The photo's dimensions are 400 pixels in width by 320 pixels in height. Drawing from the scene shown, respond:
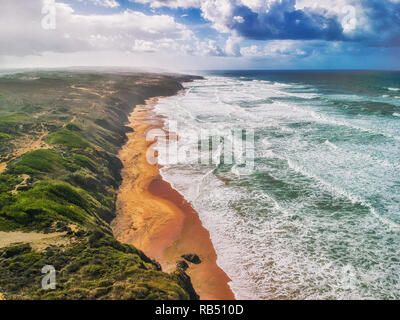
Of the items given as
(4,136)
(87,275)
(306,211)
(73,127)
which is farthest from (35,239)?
(73,127)

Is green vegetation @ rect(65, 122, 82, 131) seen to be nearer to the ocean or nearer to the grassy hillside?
the grassy hillside

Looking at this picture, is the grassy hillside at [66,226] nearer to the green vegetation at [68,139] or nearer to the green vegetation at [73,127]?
the green vegetation at [68,139]

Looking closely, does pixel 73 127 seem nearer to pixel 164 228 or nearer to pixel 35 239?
pixel 164 228

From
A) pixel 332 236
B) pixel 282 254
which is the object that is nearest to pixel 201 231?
pixel 282 254

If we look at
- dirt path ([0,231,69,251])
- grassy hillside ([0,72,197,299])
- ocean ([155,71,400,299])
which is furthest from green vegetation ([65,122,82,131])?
dirt path ([0,231,69,251])

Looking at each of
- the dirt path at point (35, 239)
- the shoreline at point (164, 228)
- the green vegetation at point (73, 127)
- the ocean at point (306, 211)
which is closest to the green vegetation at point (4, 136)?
the green vegetation at point (73, 127)
